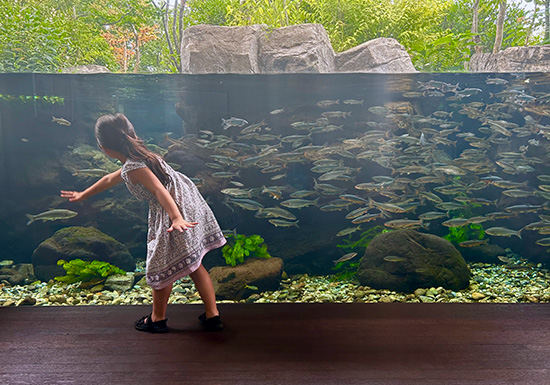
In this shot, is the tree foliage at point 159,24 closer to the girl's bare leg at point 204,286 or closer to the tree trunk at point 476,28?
the tree trunk at point 476,28

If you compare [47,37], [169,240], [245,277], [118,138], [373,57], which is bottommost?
[245,277]

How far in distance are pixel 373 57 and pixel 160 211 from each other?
3.35 m

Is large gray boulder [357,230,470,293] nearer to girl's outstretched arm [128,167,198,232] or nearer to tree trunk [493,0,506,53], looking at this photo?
girl's outstretched arm [128,167,198,232]

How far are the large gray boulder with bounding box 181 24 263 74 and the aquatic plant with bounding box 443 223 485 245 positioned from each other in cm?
353

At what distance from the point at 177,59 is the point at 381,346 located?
393cm

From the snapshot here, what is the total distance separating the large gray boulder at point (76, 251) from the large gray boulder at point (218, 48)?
239 cm

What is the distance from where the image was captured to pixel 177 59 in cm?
456

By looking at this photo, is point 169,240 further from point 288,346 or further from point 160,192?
point 288,346

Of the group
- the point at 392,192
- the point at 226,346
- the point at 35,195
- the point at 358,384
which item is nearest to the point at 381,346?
the point at 358,384

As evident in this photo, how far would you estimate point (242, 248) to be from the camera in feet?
14.6

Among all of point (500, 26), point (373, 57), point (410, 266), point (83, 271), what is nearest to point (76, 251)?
point (83, 271)

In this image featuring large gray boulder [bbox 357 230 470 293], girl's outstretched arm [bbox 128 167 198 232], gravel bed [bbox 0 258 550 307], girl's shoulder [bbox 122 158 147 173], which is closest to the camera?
girl's outstretched arm [bbox 128 167 198 232]

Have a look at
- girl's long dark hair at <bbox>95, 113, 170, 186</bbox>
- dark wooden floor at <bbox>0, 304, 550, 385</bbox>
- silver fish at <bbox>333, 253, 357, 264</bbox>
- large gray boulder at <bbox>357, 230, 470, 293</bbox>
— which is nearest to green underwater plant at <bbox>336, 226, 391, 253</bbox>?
silver fish at <bbox>333, 253, 357, 264</bbox>

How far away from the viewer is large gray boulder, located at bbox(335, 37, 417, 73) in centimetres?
454
